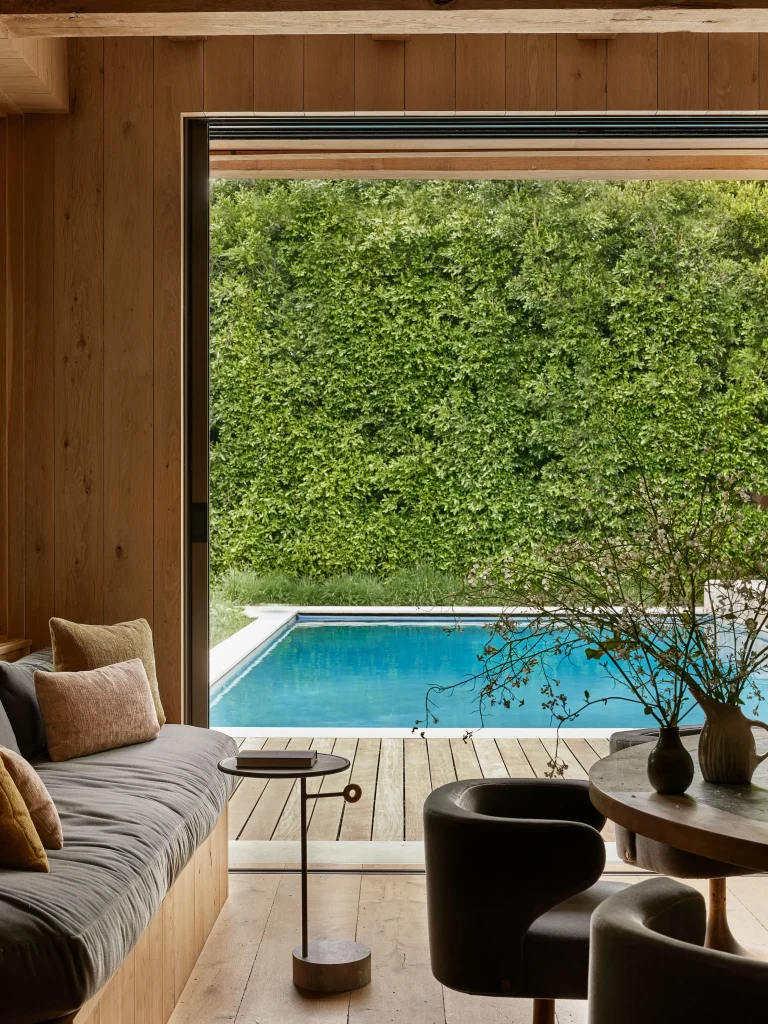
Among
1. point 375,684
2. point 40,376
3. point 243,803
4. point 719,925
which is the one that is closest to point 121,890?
point 719,925

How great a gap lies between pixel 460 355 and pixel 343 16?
24.0 feet

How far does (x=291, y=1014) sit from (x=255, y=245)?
27.7ft

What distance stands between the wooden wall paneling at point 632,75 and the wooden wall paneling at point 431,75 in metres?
0.60

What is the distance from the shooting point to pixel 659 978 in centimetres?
137

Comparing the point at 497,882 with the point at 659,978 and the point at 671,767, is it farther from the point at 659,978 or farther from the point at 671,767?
the point at 659,978

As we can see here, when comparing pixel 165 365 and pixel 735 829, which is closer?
pixel 735 829

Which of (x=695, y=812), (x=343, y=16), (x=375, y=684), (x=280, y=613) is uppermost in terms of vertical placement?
(x=343, y=16)

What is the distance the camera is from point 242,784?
15.7 ft

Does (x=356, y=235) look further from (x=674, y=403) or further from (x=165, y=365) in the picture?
A: (x=165, y=365)

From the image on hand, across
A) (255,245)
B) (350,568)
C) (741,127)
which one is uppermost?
(255,245)

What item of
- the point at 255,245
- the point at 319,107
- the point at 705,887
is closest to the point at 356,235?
the point at 255,245

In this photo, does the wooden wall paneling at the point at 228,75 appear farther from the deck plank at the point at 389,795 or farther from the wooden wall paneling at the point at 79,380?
the deck plank at the point at 389,795

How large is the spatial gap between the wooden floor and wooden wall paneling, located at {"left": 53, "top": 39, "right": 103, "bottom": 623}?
1.28m

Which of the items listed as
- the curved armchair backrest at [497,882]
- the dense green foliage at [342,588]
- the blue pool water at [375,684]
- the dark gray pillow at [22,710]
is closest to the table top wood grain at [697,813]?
the curved armchair backrest at [497,882]
